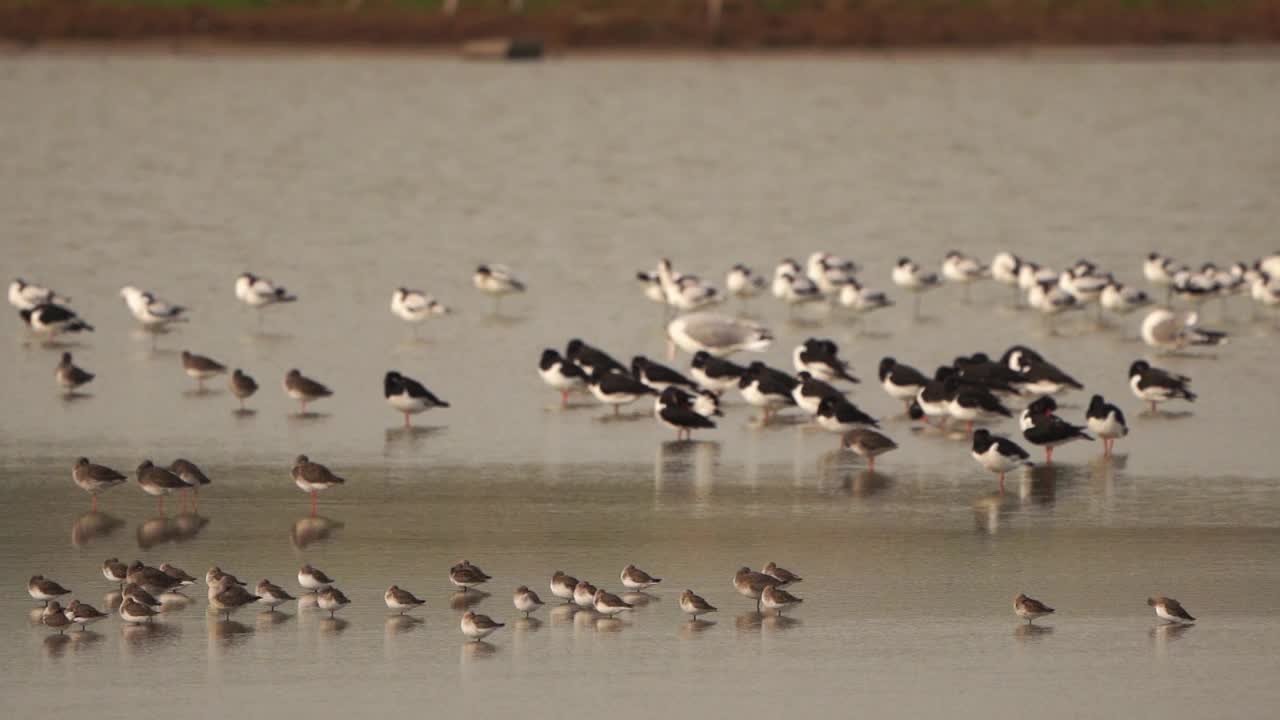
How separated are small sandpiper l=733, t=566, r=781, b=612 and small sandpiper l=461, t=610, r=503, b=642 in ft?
5.26

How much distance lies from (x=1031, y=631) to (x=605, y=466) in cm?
546

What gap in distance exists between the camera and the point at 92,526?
51.3 feet

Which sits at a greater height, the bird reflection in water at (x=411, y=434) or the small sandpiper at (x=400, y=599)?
the bird reflection in water at (x=411, y=434)

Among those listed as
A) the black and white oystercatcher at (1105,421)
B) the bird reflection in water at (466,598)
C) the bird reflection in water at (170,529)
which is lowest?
the bird reflection in water at (466,598)

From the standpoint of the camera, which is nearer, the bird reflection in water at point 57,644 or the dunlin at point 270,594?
the bird reflection in water at point 57,644

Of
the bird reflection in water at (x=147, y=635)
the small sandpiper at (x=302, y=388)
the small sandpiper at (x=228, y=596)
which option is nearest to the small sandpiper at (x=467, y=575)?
the small sandpiper at (x=228, y=596)

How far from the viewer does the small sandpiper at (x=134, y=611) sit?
42.6ft

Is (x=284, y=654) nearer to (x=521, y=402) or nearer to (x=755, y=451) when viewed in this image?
(x=755, y=451)

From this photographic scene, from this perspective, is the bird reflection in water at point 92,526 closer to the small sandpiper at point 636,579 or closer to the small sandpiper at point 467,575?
the small sandpiper at point 467,575

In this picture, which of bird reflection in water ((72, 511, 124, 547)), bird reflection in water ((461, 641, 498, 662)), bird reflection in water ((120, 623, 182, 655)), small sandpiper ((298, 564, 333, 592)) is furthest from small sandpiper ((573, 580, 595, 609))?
bird reflection in water ((72, 511, 124, 547))

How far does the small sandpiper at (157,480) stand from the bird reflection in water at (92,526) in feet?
1.07

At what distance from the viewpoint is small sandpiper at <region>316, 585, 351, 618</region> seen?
43.4 ft

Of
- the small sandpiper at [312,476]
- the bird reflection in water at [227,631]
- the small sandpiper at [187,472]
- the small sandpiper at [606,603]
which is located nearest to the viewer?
the bird reflection in water at [227,631]

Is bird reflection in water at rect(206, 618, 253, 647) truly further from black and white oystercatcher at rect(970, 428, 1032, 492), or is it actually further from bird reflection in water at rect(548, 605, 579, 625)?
black and white oystercatcher at rect(970, 428, 1032, 492)
